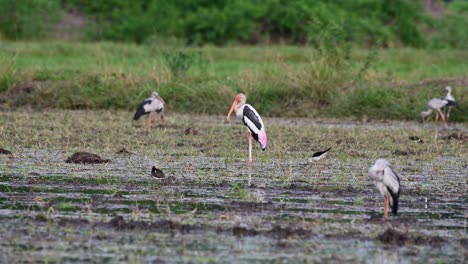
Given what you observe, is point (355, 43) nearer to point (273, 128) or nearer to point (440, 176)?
point (273, 128)

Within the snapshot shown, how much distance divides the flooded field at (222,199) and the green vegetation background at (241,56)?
4.22 meters

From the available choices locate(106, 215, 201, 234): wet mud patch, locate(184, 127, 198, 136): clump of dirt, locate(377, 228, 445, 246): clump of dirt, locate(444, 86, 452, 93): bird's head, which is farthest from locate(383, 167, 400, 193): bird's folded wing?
locate(444, 86, 452, 93): bird's head

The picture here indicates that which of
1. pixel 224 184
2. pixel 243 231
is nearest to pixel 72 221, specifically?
pixel 243 231

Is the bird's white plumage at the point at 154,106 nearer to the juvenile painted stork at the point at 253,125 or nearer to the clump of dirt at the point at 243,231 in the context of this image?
the juvenile painted stork at the point at 253,125

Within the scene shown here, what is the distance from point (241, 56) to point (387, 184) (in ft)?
70.0

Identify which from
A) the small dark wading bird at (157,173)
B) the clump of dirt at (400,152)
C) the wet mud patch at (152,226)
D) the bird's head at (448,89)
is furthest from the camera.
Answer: the bird's head at (448,89)

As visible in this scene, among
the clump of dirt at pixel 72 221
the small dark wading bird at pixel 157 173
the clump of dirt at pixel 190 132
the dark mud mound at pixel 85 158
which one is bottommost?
the clump of dirt at pixel 72 221

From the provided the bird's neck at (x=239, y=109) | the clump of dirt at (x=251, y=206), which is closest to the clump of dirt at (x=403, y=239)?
the clump of dirt at (x=251, y=206)

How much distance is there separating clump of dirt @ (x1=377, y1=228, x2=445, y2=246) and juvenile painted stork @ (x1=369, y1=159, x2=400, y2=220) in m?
0.78

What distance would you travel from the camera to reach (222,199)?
868cm

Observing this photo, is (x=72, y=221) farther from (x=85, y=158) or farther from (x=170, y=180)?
(x=85, y=158)

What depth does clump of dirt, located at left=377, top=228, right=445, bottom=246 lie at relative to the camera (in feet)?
23.0

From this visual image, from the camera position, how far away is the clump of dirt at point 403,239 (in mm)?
7004

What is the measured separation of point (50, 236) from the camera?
7.02m
